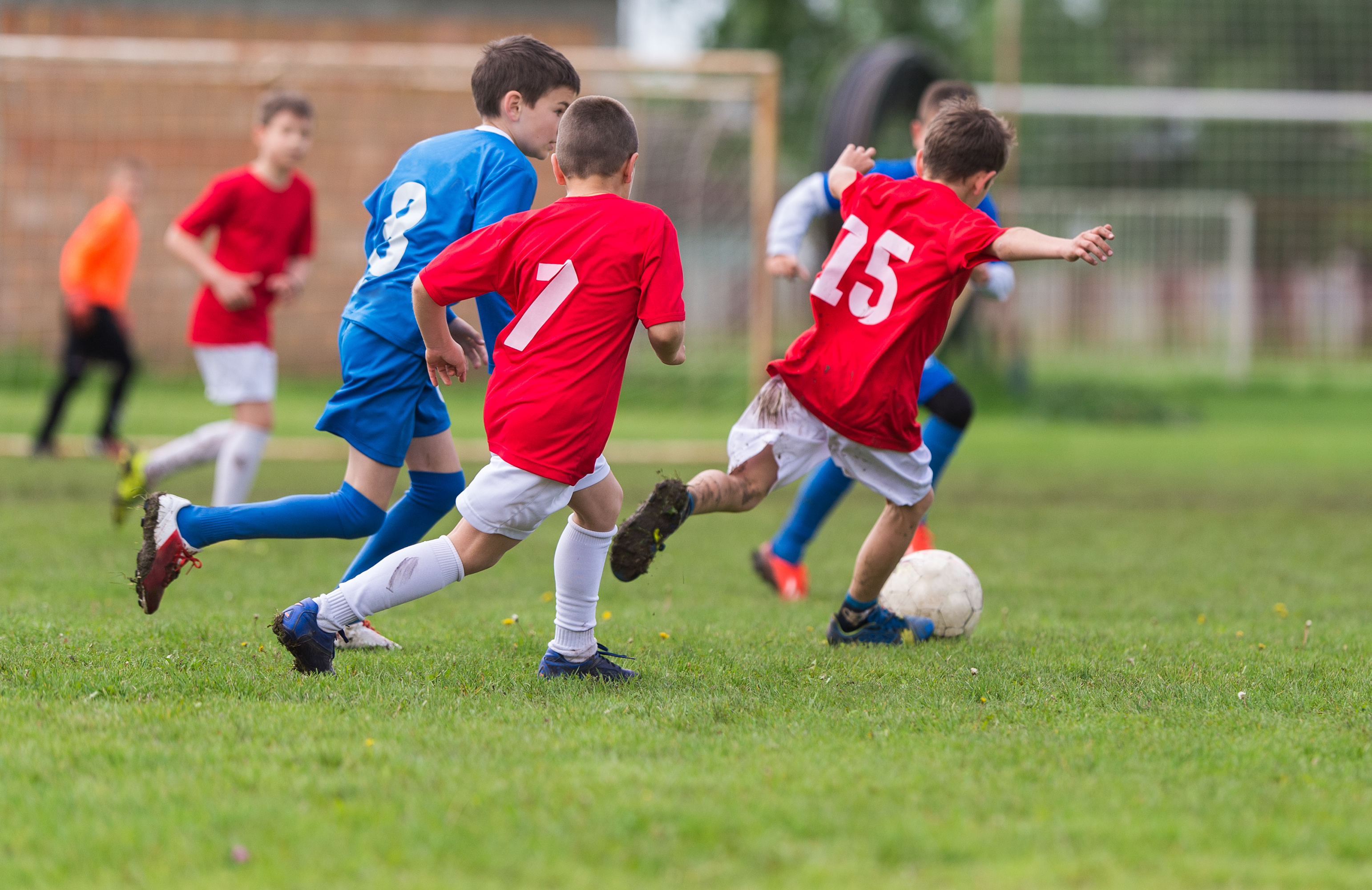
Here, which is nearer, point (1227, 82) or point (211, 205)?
point (211, 205)

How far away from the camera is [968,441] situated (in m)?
13.8

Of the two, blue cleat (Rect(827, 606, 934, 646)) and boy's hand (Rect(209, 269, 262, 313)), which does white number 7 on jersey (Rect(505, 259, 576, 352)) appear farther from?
boy's hand (Rect(209, 269, 262, 313))

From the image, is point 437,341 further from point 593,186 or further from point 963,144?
point 963,144

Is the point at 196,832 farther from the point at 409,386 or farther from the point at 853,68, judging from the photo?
the point at 853,68

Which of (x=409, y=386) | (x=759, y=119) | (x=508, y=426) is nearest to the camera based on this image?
(x=508, y=426)

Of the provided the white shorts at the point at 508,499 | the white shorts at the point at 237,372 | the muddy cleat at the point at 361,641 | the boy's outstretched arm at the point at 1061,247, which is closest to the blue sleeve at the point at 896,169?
the boy's outstretched arm at the point at 1061,247

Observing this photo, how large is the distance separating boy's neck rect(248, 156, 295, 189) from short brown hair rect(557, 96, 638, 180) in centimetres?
343

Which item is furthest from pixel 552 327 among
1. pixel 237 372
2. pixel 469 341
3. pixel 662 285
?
pixel 237 372

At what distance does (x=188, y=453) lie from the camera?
6.85 m

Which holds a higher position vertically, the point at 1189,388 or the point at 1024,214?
the point at 1024,214

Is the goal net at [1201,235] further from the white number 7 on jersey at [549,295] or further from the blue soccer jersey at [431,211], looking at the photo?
the white number 7 on jersey at [549,295]

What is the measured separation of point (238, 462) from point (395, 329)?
9.48ft

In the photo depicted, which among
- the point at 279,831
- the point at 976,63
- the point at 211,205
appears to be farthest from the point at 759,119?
the point at 976,63

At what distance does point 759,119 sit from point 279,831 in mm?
9863
